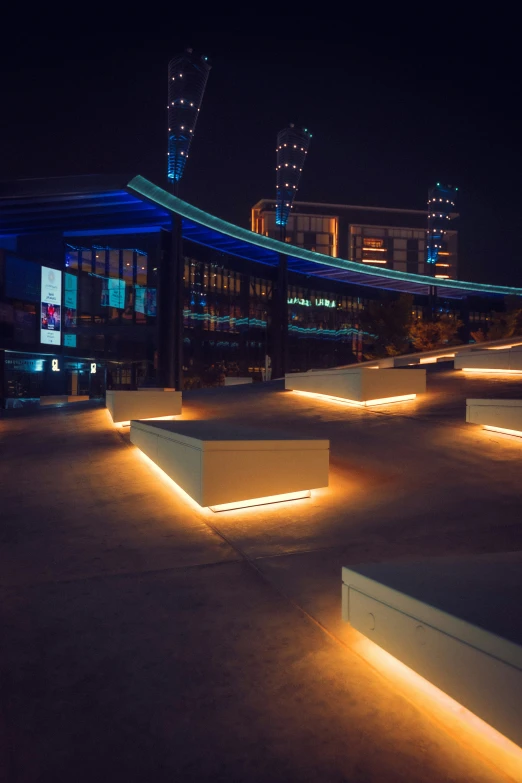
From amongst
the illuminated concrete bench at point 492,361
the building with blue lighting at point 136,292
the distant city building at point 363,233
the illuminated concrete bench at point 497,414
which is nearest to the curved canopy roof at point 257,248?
the building with blue lighting at point 136,292

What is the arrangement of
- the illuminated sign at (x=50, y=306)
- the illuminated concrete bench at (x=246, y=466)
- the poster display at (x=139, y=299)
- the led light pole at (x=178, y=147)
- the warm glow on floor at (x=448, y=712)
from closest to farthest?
the warm glow on floor at (x=448, y=712) < the illuminated concrete bench at (x=246, y=466) < the led light pole at (x=178, y=147) < the illuminated sign at (x=50, y=306) < the poster display at (x=139, y=299)

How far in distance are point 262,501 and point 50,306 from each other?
32971mm

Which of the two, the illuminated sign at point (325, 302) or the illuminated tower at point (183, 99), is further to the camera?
the illuminated sign at point (325, 302)

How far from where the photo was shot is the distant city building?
106188 mm

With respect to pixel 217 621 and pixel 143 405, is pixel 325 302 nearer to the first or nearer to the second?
pixel 143 405

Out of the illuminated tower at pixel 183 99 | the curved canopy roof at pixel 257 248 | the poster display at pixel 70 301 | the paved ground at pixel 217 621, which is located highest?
the illuminated tower at pixel 183 99

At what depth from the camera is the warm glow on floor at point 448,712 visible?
217 cm

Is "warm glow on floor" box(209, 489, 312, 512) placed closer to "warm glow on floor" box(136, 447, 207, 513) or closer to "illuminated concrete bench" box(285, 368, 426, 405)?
"warm glow on floor" box(136, 447, 207, 513)

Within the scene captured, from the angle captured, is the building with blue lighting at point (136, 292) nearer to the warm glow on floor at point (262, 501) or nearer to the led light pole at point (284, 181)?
the led light pole at point (284, 181)

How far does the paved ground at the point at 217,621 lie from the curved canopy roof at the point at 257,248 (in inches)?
804

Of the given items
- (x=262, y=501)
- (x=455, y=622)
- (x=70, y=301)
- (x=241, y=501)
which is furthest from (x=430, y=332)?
(x=455, y=622)

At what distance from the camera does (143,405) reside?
11.4 metres

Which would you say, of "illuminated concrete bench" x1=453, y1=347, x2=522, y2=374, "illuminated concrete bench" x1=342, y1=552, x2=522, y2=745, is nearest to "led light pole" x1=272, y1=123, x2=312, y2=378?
"illuminated concrete bench" x1=453, y1=347, x2=522, y2=374

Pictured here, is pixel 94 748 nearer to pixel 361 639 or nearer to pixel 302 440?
pixel 361 639
